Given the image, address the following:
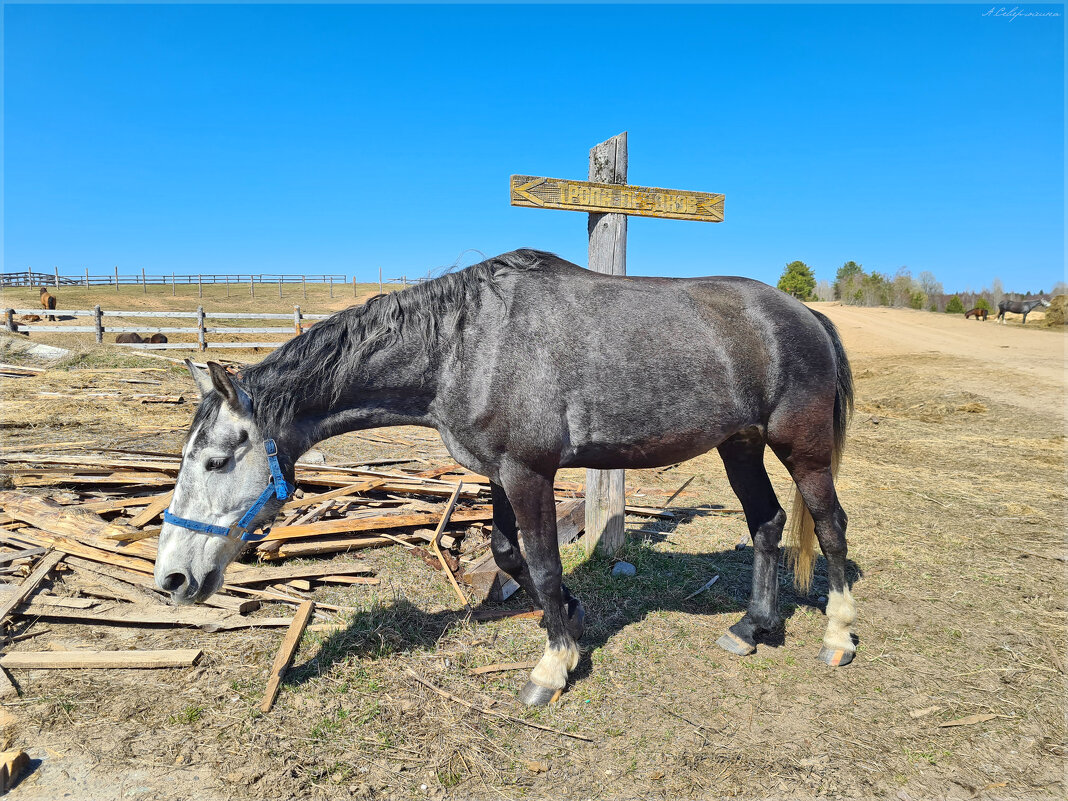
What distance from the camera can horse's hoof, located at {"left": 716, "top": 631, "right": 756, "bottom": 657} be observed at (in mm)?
4133

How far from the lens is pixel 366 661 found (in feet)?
12.5

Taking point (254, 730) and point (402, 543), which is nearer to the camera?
point (254, 730)

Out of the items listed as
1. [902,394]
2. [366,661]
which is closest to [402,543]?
[366,661]

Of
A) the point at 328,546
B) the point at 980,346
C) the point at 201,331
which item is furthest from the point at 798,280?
the point at 328,546

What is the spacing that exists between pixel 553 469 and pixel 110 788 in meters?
2.65

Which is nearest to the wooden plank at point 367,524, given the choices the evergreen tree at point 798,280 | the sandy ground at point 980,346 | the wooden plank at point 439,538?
the wooden plank at point 439,538

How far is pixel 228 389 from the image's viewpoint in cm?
312

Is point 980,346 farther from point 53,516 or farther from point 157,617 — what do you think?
point 53,516

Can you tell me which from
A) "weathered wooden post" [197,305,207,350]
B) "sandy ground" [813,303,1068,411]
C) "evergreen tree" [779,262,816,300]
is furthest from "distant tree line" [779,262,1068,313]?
"weathered wooden post" [197,305,207,350]

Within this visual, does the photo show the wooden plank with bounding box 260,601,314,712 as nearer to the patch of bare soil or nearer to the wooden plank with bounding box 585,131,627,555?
the patch of bare soil

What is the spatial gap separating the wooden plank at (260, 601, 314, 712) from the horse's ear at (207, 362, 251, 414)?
157 centimetres

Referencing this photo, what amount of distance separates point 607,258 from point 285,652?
3.98 meters

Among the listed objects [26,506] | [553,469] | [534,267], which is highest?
[534,267]

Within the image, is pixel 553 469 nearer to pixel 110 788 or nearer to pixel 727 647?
pixel 727 647
